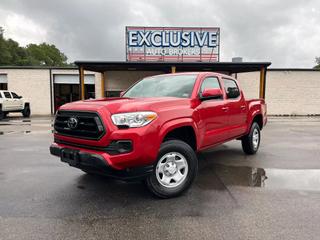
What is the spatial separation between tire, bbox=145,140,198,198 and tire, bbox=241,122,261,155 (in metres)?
2.96

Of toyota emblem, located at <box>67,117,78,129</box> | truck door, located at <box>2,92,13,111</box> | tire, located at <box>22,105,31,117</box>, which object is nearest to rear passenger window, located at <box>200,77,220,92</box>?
toyota emblem, located at <box>67,117,78,129</box>

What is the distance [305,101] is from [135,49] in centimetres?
1489

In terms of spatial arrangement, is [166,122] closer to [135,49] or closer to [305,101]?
[135,49]

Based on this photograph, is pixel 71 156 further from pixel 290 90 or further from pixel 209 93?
pixel 290 90

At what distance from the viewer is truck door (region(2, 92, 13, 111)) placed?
1737 centimetres

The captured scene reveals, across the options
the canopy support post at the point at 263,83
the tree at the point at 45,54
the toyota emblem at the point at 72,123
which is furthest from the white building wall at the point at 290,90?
the tree at the point at 45,54

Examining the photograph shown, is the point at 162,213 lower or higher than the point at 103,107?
lower

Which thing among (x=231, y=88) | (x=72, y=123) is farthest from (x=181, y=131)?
(x=231, y=88)

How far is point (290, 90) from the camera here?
2119 cm

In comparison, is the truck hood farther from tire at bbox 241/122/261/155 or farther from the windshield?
tire at bbox 241/122/261/155

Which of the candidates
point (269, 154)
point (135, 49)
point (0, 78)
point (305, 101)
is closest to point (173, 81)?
point (269, 154)

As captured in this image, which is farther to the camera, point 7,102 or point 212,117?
point 7,102

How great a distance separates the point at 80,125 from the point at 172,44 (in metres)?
16.9

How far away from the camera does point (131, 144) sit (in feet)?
10.3
